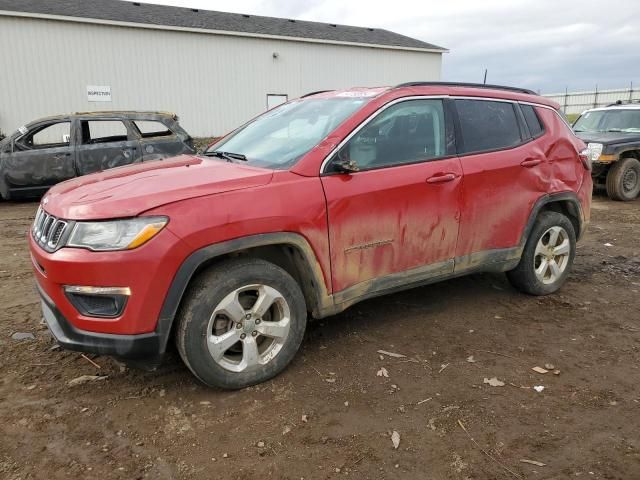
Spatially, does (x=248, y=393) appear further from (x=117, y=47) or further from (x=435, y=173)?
(x=117, y=47)

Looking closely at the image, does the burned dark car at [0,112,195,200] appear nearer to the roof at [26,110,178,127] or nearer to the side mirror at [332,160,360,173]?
the roof at [26,110,178,127]

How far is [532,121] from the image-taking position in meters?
4.29

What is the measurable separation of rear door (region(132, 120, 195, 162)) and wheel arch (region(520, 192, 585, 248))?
7.09m

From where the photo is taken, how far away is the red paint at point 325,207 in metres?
2.60

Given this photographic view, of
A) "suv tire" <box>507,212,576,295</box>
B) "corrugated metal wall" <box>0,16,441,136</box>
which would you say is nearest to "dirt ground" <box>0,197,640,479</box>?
"suv tire" <box>507,212,576,295</box>

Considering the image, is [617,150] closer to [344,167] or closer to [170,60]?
[344,167]

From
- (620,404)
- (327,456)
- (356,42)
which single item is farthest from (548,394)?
(356,42)

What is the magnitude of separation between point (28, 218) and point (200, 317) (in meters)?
6.93

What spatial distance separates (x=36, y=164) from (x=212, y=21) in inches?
580

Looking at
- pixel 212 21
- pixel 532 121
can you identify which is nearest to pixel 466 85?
pixel 532 121

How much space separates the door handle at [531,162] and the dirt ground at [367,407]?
1.21 meters

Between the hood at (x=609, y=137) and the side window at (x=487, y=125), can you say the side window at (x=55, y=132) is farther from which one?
the hood at (x=609, y=137)

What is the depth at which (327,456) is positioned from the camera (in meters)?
2.46

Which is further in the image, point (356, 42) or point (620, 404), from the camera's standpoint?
point (356, 42)
